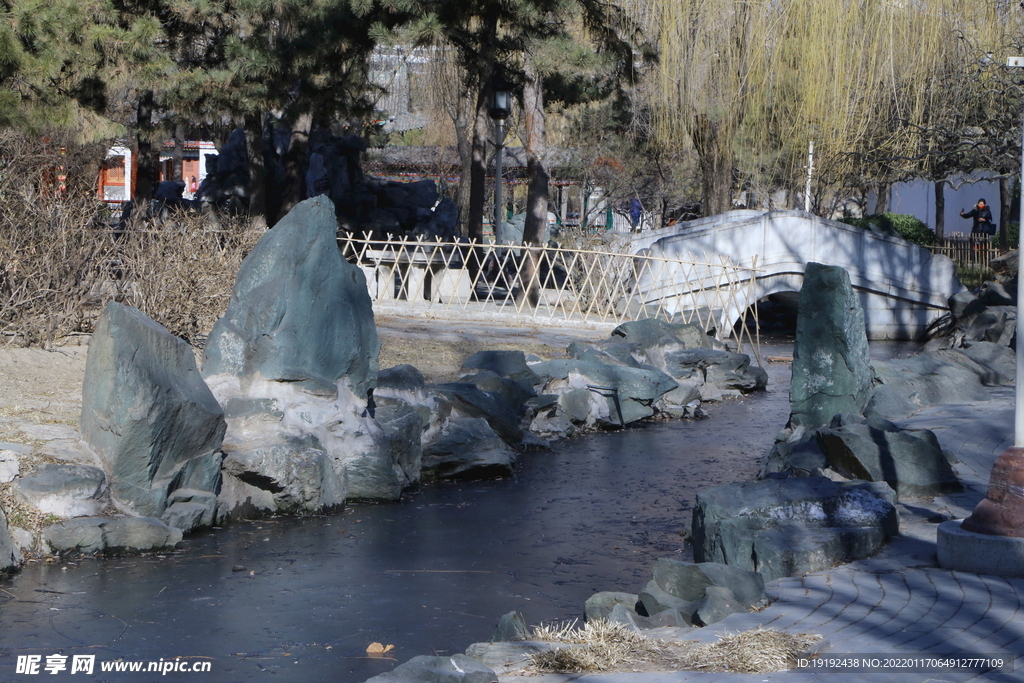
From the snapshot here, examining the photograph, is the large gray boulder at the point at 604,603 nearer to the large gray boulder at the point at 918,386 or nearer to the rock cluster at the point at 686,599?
the rock cluster at the point at 686,599

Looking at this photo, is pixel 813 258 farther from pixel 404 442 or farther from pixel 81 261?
pixel 81 261

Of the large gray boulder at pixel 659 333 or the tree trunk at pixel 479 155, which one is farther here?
the tree trunk at pixel 479 155

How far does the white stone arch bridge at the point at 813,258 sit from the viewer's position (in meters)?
18.0

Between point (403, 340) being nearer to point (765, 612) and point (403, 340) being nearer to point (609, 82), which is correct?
point (609, 82)

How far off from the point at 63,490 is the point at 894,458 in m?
5.09

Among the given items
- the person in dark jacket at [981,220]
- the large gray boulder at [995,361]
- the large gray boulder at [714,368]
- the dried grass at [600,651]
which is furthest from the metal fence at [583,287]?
the dried grass at [600,651]

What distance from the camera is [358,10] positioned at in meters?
13.1

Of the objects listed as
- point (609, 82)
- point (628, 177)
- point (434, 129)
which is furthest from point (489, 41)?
point (434, 129)

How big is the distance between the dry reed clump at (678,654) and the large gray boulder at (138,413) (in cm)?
364

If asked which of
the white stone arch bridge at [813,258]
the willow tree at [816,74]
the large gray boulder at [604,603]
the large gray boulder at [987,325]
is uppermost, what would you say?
the willow tree at [816,74]

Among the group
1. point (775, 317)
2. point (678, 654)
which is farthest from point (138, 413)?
point (775, 317)

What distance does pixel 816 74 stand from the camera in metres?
18.5

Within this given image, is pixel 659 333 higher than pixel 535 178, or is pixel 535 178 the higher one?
pixel 535 178

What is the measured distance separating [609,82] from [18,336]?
462 inches
